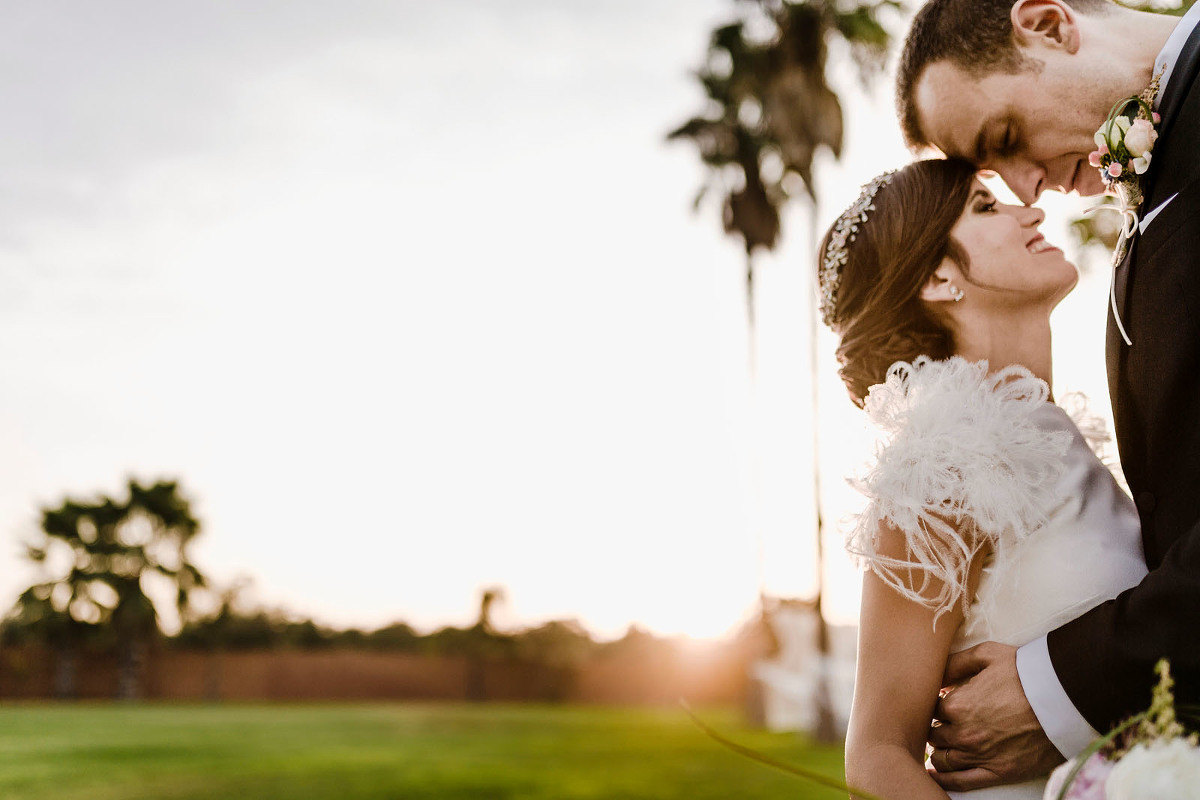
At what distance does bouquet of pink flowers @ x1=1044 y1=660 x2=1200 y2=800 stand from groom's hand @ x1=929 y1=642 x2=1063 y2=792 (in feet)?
1.17

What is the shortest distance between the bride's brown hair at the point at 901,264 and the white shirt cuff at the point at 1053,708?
2.65ft

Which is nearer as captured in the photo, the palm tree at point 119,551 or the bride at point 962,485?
the bride at point 962,485

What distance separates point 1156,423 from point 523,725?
3036 cm

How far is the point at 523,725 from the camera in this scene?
30.3m

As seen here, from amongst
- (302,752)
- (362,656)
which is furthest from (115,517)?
(302,752)

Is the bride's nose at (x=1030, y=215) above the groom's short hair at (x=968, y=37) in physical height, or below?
below

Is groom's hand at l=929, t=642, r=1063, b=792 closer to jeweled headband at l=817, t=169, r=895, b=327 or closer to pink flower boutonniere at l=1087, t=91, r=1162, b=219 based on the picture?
pink flower boutonniere at l=1087, t=91, r=1162, b=219

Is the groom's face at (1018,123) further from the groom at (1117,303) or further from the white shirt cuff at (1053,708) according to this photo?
the white shirt cuff at (1053,708)

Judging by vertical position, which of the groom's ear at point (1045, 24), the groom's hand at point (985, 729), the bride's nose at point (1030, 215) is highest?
the groom's ear at point (1045, 24)

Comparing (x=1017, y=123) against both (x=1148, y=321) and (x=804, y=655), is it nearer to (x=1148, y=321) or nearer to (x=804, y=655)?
(x=1148, y=321)

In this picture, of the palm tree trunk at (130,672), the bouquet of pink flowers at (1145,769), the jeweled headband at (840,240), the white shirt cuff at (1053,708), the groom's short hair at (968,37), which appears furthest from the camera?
the palm tree trunk at (130,672)

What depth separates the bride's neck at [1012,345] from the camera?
7.33 ft

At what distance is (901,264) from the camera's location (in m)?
2.29

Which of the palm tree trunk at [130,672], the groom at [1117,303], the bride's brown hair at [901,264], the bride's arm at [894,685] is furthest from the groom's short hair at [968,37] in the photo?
the palm tree trunk at [130,672]
